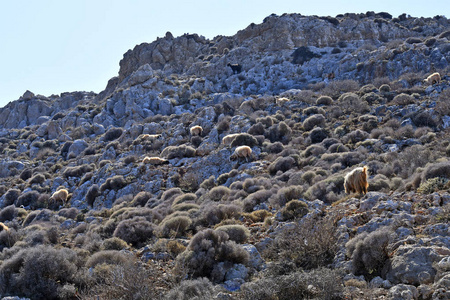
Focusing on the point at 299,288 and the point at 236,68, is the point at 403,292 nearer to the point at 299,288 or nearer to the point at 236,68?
the point at 299,288

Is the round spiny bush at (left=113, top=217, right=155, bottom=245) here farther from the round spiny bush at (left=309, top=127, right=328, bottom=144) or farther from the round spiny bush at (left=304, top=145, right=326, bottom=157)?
the round spiny bush at (left=309, top=127, right=328, bottom=144)

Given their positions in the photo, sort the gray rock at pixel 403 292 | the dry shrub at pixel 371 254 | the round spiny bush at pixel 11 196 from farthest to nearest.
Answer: the round spiny bush at pixel 11 196 < the dry shrub at pixel 371 254 < the gray rock at pixel 403 292

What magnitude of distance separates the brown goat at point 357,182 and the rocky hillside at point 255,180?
1.37 ft

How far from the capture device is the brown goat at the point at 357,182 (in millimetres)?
12211

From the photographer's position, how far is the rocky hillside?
773cm

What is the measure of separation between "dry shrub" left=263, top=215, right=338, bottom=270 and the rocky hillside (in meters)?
0.04

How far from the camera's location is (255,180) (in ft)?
60.7

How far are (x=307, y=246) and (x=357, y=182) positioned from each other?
14.8 ft

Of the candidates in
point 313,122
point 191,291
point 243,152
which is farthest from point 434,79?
point 191,291

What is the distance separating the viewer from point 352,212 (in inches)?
405

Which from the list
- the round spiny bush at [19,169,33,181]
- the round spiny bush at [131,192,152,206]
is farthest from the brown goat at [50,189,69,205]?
the round spiny bush at [19,169,33,181]

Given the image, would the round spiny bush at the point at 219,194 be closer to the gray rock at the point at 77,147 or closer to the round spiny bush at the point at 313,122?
the round spiny bush at the point at 313,122

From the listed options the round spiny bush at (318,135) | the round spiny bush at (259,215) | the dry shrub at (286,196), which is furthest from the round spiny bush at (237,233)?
the round spiny bush at (318,135)

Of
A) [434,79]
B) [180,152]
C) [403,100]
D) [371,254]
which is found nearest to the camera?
[371,254]
